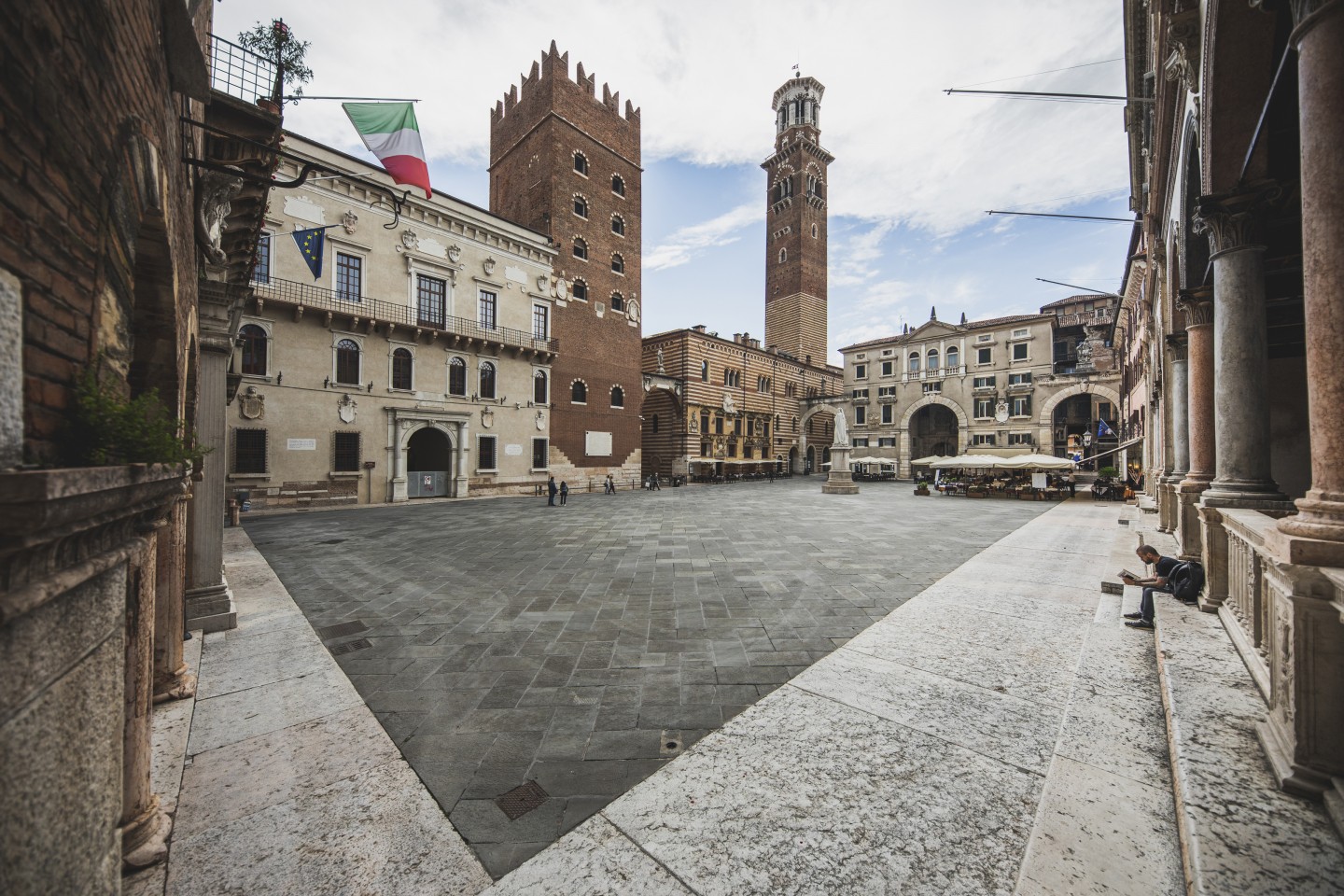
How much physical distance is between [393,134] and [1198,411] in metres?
9.95

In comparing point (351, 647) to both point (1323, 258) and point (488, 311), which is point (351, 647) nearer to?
point (1323, 258)

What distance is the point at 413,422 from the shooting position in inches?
752

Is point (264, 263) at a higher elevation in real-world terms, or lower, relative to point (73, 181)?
higher

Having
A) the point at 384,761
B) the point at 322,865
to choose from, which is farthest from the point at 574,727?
the point at 322,865

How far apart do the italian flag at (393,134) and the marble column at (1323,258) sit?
678cm

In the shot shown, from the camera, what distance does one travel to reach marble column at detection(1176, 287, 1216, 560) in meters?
5.60

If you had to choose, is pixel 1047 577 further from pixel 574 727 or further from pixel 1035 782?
pixel 574 727

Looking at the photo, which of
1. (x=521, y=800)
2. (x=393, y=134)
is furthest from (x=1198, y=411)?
(x=393, y=134)

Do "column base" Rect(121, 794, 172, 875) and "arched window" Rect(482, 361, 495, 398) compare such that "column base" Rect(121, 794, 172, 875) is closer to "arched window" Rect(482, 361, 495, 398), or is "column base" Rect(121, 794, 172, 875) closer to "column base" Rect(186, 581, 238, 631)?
"column base" Rect(186, 581, 238, 631)

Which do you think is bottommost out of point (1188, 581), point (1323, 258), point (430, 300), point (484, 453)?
point (1188, 581)

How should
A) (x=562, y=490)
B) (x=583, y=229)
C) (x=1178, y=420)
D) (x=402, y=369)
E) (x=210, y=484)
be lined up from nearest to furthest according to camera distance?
(x=210, y=484)
(x=1178, y=420)
(x=562, y=490)
(x=402, y=369)
(x=583, y=229)

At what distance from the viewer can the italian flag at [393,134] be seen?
575 cm

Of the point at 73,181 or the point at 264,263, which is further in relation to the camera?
the point at 264,263

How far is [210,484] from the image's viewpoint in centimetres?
523
